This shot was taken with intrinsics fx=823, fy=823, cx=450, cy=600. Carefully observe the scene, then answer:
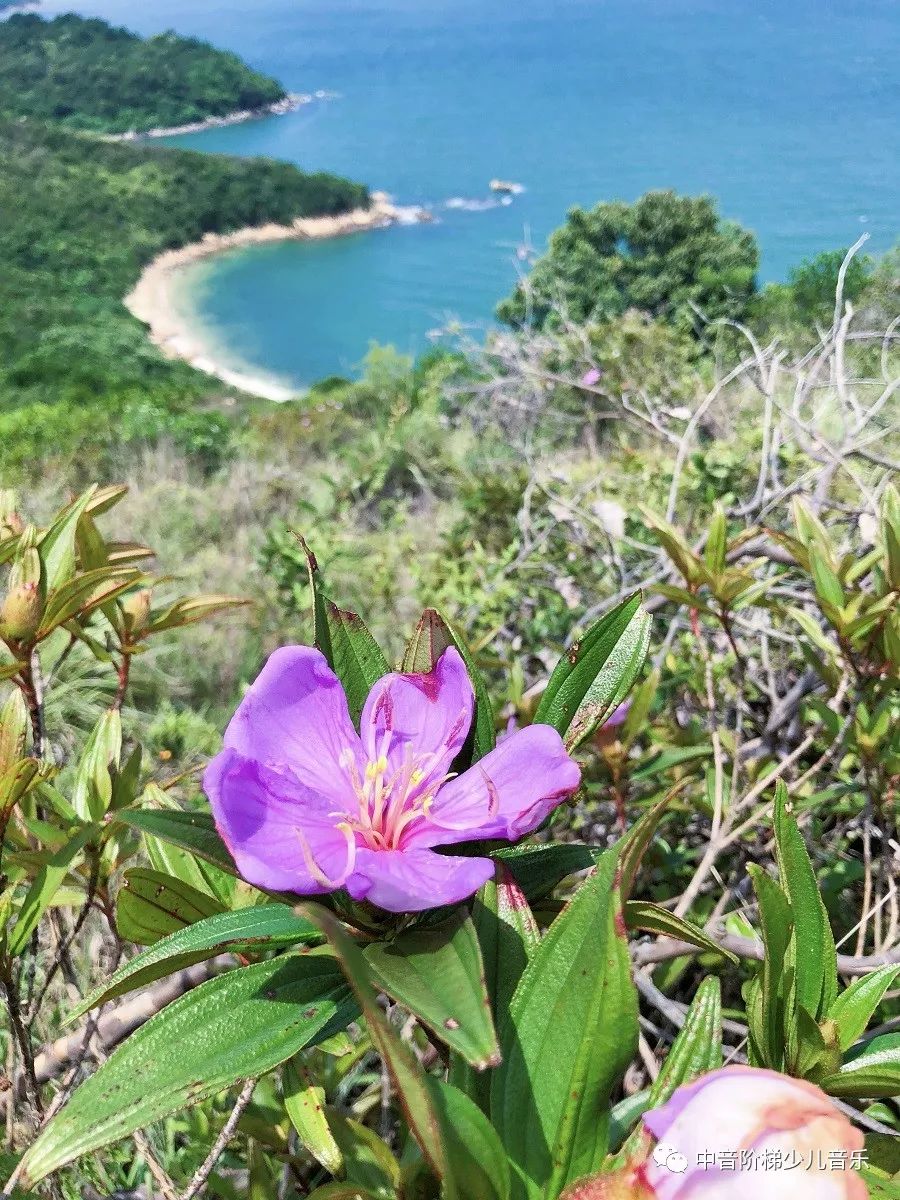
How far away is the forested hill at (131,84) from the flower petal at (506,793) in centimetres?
4745

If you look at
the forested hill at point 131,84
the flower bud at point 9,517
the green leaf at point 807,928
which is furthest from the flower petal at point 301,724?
the forested hill at point 131,84

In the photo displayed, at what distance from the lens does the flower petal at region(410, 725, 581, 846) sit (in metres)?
0.37

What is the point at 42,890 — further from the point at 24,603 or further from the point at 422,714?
the point at 422,714

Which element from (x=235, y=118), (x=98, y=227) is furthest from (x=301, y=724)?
(x=235, y=118)

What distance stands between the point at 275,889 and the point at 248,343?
25.8 meters

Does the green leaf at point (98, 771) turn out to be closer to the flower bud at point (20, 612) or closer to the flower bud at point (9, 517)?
the flower bud at point (20, 612)

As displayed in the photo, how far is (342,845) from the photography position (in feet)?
1.26

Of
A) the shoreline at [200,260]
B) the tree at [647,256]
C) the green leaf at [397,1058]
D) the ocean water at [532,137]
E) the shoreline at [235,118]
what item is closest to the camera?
the green leaf at [397,1058]

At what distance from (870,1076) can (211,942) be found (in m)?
0.31

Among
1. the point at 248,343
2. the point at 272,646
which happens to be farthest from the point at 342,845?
the point at 248,343

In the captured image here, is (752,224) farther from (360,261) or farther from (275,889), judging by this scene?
(275,889)

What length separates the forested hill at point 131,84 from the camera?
39625mm

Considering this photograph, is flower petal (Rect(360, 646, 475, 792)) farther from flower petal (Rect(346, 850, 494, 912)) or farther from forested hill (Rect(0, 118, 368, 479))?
forested hill (Rect(0, 118, 368, 479))

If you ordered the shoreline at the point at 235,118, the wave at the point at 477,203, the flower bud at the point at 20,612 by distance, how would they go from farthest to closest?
the shoreline at the point at 235,118
the wave at the point at 477,203
the flower bud at the point at 20,612
